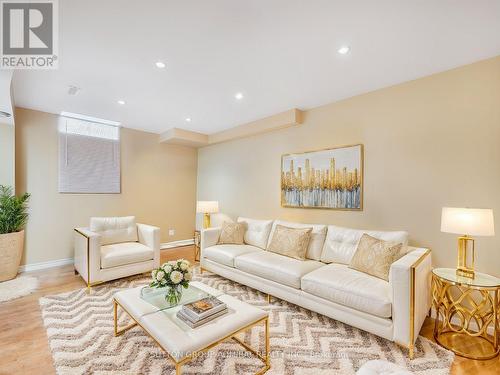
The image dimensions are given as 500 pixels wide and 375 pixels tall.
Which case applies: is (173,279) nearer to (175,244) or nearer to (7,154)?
(7,154)

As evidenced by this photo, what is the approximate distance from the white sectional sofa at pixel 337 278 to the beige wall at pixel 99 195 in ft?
6.80

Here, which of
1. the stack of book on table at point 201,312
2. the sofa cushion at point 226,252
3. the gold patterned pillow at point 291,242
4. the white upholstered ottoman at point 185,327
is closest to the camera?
the white upholstered ottoman at point 185,327

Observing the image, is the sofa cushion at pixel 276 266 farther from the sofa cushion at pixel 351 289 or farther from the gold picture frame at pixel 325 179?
the gold picture frame at pixel 325 179

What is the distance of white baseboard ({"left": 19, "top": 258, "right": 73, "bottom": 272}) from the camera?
3746mm

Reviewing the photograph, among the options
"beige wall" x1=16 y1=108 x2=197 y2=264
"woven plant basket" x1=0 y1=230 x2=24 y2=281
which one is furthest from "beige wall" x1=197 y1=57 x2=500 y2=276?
"woven plant basket" x1=0 y1=230 x2=24 y2=281

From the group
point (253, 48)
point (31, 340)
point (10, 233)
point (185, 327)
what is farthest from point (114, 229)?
point (253, 48)

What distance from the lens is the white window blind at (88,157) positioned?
4086 mm

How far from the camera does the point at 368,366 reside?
1.31m

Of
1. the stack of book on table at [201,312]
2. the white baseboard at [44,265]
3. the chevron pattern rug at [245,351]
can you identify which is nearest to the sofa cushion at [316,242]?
the chevron pattern rug at [245,351]

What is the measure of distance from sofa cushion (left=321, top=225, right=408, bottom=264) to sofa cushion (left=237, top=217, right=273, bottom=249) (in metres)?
0.91

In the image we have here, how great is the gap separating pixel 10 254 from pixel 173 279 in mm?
3073

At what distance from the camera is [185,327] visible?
1.62 metres

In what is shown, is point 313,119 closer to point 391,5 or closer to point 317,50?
point 317,50

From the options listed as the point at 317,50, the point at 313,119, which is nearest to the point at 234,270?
the point at 313,119
